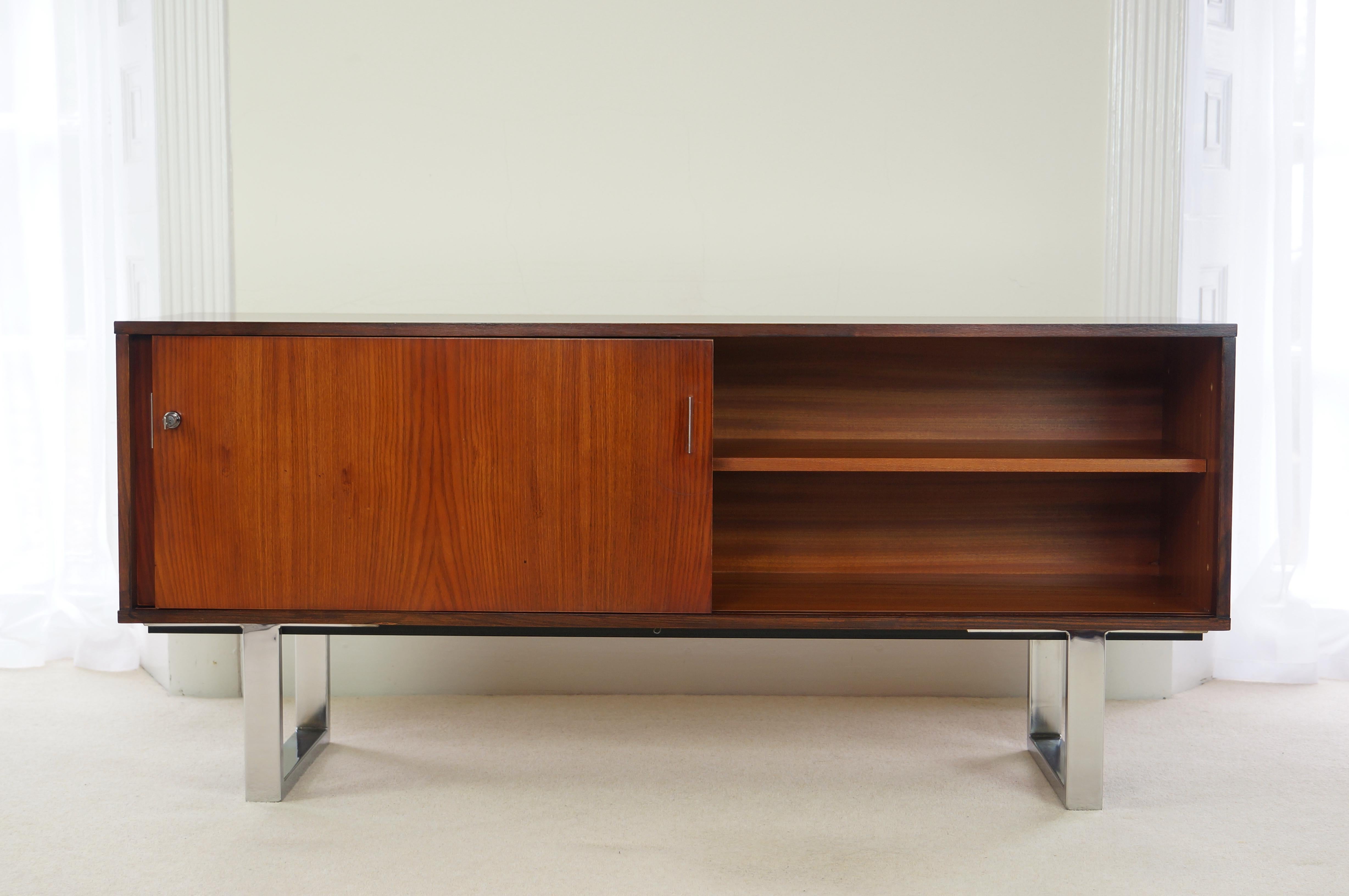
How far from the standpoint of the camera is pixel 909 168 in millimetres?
1832

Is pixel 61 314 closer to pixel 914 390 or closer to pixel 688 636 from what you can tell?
pixel 688 636

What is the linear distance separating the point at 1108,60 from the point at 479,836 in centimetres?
173

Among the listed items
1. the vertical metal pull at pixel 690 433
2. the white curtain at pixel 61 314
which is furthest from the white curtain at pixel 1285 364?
the white curtain at pixel 61 314

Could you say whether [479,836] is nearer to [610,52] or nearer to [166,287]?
[166,287]

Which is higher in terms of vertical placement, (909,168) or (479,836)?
(909,168)

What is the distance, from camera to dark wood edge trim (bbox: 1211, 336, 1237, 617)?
4.29 ft

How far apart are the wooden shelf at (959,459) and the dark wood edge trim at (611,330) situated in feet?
0.57

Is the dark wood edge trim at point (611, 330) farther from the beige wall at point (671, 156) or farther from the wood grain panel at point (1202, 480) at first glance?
the beige wall at point (671, 156)

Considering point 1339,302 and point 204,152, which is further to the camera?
point 1339,302

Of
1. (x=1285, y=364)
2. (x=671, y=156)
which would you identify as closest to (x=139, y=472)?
(x=671, y=156)

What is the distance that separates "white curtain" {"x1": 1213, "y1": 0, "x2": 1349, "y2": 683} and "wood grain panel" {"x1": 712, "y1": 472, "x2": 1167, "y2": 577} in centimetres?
50

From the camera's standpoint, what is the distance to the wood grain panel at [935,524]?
1636 mm

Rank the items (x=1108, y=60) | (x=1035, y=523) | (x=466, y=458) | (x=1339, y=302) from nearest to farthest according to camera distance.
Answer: (x=466, y=458) < (x=1035, y=523) < (x=1108, y=60) < (x=1339, y=302)

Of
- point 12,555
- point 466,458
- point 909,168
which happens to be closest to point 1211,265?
point 909,168
